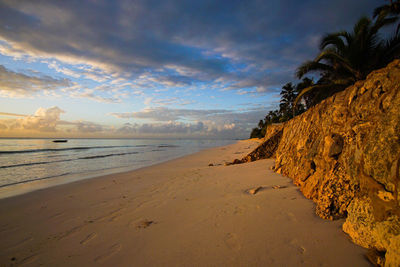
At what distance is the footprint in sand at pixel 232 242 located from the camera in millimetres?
2945

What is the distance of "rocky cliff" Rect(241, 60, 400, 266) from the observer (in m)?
2.29

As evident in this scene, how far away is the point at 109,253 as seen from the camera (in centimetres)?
306

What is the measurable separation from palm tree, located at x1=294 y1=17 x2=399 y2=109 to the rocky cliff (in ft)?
23.3

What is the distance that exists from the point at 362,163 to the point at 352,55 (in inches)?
400

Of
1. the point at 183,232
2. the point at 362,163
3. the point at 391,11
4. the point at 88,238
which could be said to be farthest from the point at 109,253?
the point at 391,11

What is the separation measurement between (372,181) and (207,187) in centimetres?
470

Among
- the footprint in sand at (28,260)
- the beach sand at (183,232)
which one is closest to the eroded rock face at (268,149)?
the beach sand at (183,232)

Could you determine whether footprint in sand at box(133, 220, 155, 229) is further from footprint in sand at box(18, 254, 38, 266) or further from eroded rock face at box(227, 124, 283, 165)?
eroded rock face at box(227, 124, 283, 165)

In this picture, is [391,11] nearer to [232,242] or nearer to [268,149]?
[268,149]

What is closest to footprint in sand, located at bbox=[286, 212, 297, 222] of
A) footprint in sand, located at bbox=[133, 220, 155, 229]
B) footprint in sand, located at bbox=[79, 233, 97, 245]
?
footprint in sand, located at bbox=[133, 220, 155, 229]

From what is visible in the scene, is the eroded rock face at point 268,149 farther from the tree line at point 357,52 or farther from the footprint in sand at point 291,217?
the footprint in sand at point 291,217

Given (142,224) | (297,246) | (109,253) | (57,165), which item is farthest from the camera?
(57,165)

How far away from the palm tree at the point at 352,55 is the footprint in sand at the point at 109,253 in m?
11.9

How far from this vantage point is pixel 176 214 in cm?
439
